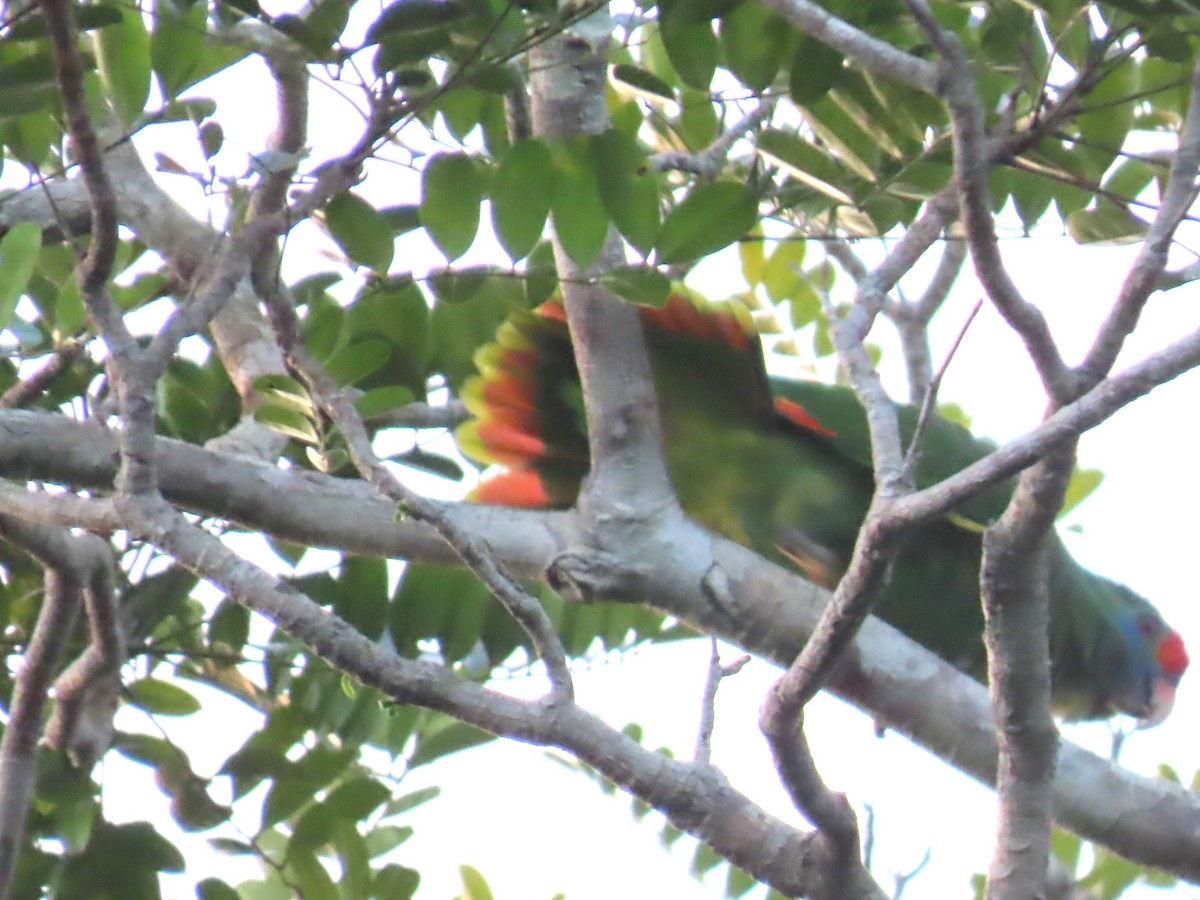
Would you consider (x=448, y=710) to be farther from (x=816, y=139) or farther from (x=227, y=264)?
(x=816, y=139)

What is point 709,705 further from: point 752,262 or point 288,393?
point 752,262

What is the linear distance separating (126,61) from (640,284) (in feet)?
1.67

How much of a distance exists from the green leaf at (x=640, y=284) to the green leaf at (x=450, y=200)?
0.15 meters

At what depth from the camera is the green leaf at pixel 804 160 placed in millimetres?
1328

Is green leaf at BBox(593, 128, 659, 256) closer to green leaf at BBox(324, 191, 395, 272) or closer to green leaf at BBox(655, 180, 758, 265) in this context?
green leaf at BBox(655, 180, 758, 265)

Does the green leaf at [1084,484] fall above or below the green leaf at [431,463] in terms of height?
above

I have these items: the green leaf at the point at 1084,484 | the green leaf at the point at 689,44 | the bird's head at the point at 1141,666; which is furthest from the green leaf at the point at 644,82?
the bird's head at the point at 1141,666

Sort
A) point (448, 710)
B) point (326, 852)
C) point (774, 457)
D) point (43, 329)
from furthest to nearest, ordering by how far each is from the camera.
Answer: point (774, 457), point (326, 852), point (43, 329), point (448, 710)

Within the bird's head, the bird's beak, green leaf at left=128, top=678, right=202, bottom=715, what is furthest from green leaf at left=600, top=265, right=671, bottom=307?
the bird's beak

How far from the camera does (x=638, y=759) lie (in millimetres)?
1101

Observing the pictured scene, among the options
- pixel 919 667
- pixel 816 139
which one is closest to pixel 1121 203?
pixel 816 139

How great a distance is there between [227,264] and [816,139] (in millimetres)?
670

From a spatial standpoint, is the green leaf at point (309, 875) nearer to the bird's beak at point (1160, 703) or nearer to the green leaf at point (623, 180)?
the green leaf at point (623, 180)

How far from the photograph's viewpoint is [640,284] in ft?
4.16
